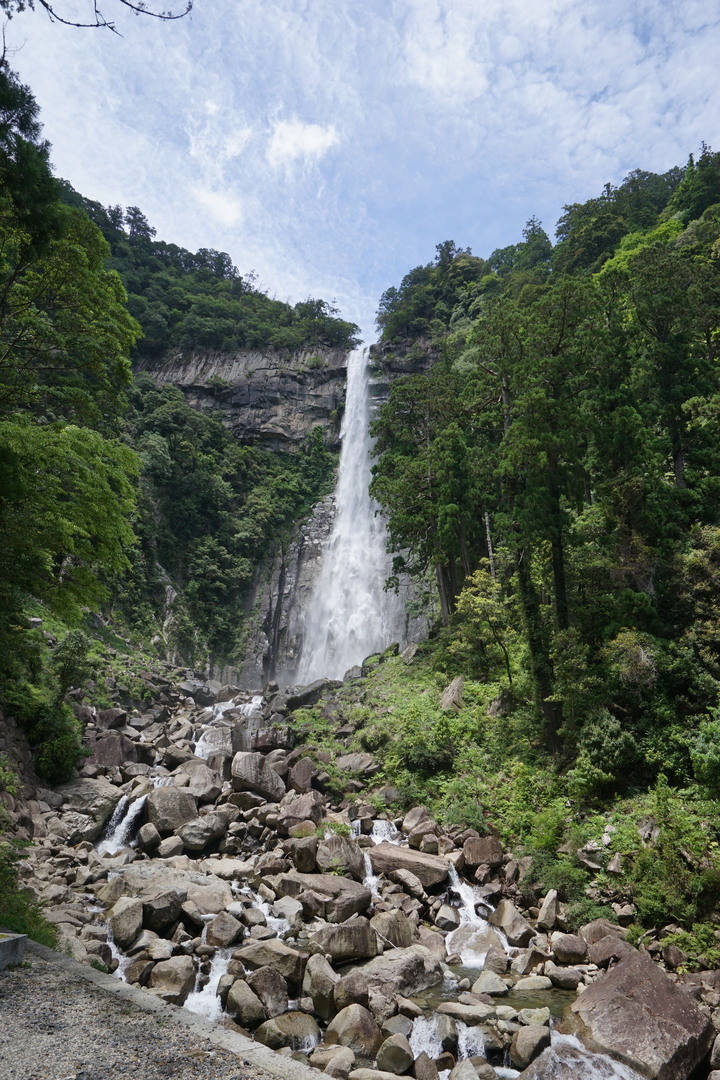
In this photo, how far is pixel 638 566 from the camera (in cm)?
1266

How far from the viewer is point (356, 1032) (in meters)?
6.27

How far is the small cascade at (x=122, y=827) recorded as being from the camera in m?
11.9

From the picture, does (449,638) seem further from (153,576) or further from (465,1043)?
(153,576)

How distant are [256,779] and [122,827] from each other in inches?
122

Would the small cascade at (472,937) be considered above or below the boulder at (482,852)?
below

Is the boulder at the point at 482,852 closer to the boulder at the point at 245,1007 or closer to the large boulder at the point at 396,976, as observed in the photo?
the large boulder at the point at 396,976

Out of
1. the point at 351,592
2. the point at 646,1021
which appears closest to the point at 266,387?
the point at 351,592

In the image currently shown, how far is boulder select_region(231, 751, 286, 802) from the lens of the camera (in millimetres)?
13875

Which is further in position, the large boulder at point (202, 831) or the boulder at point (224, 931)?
the large boulder at point (202, 831)

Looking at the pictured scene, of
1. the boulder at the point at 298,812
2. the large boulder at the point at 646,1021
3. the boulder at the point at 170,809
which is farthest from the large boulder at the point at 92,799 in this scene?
the large boulder at the point at 646,1021

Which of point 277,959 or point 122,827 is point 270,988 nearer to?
point 277,959

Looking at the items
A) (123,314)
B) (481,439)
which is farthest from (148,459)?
(123,314)

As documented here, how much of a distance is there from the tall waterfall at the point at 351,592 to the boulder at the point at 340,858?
2196cm

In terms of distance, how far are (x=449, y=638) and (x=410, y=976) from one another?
13.7 meters
